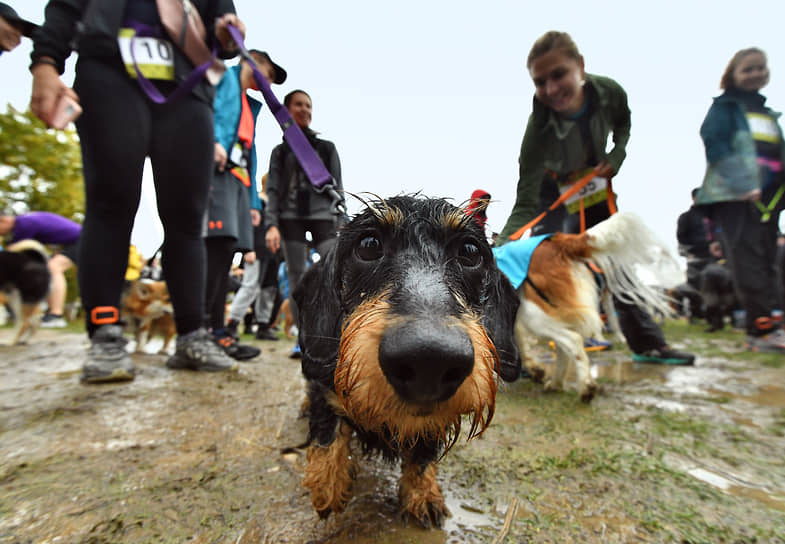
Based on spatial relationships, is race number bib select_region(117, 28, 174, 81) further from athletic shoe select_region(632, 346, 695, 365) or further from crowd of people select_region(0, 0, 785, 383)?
athletic shoe select_region(632, 346, 695, 365)

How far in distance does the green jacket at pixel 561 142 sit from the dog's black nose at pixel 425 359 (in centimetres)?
345

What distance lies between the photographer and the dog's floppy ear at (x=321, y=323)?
1.47 meters

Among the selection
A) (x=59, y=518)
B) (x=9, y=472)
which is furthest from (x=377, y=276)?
(x=9, y=472)

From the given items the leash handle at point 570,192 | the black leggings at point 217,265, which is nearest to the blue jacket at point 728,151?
the leash handle at point 570,192

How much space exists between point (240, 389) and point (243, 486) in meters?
1.56

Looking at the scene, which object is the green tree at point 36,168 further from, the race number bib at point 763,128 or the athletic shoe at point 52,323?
the race number bib at point 763,128

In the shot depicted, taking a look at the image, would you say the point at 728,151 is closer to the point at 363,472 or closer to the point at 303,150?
the point at 303,150

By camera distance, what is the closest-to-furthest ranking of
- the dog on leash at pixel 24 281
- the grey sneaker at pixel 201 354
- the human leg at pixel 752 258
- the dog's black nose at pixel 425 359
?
the dog's black nose at pixel 425 359
the grey sneaker at pixel 201 354
the human leg at pixel 752 258
the dog on leash at pixel 24 281

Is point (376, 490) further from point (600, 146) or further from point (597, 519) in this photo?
point (600, 146)

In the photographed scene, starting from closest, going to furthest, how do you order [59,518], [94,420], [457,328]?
1. [457,328]
2. [59,518]
3. [94,420]

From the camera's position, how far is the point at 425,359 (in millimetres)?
878

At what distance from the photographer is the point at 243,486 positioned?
148cm

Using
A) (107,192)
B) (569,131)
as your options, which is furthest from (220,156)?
(569,131)

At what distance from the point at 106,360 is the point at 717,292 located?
36.7ft
